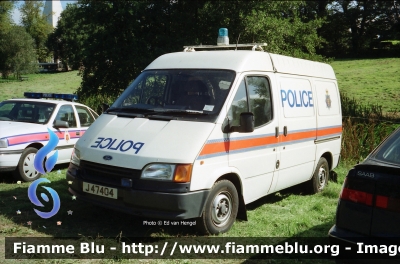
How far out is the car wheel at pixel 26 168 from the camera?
8055 mm

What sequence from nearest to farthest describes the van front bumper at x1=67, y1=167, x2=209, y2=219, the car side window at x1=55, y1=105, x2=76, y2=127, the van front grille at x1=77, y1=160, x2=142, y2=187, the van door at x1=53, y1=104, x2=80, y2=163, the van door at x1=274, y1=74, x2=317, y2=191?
the van front bumper at x1=67, y1=167, x2=209, y2=219 < the van front grille at x1=77, y1=160, x2=142, y2=187 < the van door at x1=274, y1=74, x2=317, y2=191 < the van door at x1=53, y1=104, x2=80, y2=163 < the car side window at x1=55, y1=105, x2=76, y2=127

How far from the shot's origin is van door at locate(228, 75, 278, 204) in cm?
562

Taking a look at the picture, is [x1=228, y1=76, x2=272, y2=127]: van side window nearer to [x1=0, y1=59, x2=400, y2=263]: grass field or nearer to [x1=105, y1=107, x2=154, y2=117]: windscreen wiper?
[x1=105, y1=107, x2=154, y2=117]: windscreen wiper

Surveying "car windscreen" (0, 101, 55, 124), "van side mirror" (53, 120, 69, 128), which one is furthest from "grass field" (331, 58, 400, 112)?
"car windscreen" (0, 101, 55, 124)

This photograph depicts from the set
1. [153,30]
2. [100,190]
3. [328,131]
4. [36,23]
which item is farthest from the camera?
[36,23]

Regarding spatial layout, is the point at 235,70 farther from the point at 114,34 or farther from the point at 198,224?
the point at 114,34

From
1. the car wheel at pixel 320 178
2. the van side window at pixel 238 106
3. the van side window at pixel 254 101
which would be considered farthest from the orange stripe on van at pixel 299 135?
the van side window at pixel 238 106

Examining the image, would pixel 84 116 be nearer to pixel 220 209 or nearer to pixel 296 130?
pixel 296 130

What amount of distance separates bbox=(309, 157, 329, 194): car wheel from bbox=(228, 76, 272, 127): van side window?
2149 millimetres

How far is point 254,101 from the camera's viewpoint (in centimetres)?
599

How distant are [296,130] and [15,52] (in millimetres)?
54547

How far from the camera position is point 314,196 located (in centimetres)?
786

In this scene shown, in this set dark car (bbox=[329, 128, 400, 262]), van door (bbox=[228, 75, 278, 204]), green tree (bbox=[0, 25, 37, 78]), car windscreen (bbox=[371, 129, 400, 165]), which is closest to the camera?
dark car (bbox=[329, 128, 400, 262])

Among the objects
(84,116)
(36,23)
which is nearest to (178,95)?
(84,116)
